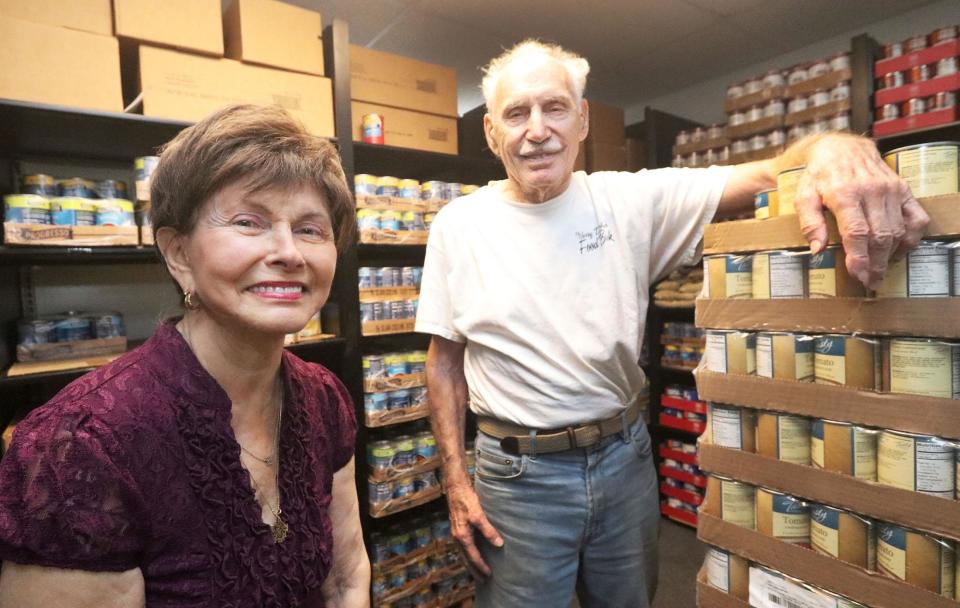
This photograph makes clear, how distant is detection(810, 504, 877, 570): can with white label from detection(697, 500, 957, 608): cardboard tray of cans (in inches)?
0.7

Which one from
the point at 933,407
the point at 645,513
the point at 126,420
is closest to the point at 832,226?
the point at 933,407

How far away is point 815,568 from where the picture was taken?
105cm

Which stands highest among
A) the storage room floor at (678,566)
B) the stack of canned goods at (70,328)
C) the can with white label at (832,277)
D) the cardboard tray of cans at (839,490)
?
the can with white label at (832,277)

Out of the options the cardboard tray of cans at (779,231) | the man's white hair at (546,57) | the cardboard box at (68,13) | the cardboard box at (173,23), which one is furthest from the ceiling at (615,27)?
the cardboard tray of cans at (779,231)

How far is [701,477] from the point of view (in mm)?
3207

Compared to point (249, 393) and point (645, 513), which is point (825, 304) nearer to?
point (645, 513)

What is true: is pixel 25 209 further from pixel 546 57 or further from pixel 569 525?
pixel 569 525

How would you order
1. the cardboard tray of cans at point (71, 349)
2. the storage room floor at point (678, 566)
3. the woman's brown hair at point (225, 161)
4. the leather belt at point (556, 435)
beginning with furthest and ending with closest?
1. the storage room floor at point (678, 566)
2. the cardboard tray of cans at point (71, 349)
3. the leather belt at point (556, 435)
4. the woman's brown hair at point (225, 161)

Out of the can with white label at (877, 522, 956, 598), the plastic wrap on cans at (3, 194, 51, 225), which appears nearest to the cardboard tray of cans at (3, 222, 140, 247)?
the plastic wrap on cans at (3, 194, 51, 225)

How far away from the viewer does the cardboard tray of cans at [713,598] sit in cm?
119

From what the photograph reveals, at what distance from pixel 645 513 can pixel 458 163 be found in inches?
73.6

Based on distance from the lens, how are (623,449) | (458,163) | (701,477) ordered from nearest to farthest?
(623,449) → (458,163) → (701,477)

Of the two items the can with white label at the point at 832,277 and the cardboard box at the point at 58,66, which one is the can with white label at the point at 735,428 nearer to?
the can with white label at the point at 832,277

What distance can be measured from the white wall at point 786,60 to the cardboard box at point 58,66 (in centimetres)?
346
